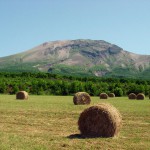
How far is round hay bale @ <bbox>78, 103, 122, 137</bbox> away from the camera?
638 inches

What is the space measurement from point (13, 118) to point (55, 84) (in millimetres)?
55896

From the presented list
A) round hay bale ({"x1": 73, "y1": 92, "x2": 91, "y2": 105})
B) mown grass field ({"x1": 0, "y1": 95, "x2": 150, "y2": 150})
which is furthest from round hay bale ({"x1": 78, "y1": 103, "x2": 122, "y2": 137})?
round hay bale ({"x1": 73, "y1": 92, "x2": 91, "y2": 105})

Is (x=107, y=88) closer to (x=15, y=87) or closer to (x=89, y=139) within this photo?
(x=15, y=87)

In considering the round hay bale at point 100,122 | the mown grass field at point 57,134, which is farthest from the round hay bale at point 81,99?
the round hay bale at point 100,122

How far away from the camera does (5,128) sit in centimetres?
1875

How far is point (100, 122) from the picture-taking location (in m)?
16.3

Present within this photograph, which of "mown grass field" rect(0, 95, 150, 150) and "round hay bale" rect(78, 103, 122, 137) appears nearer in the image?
"mown grass field" rect(0, 95, 150, 150)

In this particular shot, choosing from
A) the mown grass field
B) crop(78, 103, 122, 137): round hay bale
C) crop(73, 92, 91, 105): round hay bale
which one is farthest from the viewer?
crop(73, 92, 91, 105): round hay bale

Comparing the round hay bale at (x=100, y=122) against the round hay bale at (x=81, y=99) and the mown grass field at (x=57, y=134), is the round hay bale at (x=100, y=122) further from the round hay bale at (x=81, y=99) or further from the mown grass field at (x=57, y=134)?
the round hay bale at (x=81, y=99)

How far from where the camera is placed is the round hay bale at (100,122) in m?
16.2

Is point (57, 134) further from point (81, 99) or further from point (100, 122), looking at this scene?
point (81, 99)

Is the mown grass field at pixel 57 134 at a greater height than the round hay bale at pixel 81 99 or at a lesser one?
lesser

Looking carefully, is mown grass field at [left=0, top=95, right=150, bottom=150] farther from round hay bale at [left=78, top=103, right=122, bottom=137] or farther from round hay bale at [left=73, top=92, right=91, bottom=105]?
round hay bale at [left=73, top=92, right=91, bottom=105]

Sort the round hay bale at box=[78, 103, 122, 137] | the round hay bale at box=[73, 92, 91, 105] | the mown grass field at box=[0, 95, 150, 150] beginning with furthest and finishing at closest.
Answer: the round hay bale at box=[73, 92, 91, 105] → the round hay bale at box=[78, 103, 122, 137] → the mown grass field at box=[0, 95, 150, 150]
